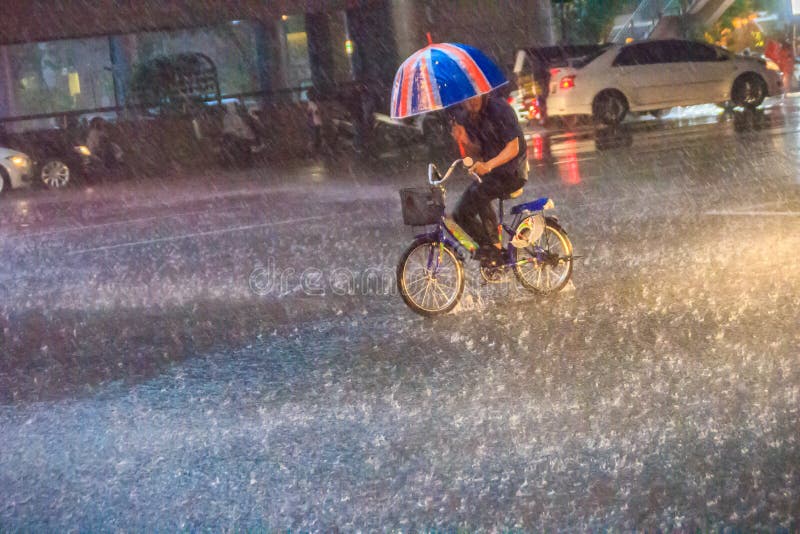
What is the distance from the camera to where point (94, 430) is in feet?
18.8

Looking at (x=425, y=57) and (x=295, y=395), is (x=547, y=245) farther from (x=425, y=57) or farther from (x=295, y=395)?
(x=295, y=395)

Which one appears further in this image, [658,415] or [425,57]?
[425,57]

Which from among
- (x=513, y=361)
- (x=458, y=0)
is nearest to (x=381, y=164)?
(x=458, y=0)

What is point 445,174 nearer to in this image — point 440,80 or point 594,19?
point 440,80

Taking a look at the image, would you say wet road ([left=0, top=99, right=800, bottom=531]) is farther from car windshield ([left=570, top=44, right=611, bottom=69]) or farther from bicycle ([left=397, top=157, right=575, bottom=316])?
car windshield ([left=570, top=44, right=611, bottom=69])

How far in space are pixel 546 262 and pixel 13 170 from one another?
58.8 ft

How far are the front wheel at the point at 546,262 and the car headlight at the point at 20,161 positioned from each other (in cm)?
1780

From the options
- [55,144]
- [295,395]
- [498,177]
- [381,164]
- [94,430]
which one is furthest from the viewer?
[55,144]

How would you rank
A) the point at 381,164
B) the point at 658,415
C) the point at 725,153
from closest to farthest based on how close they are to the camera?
the point at 658,415 → the point at 725,153 → the point at 381,164

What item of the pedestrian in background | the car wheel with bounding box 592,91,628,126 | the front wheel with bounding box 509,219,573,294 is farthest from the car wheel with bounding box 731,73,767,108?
the front wheel with bounding box 509,219,573,294

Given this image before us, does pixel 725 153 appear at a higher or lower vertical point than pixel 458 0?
lower

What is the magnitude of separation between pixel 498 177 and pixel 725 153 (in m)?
10.2

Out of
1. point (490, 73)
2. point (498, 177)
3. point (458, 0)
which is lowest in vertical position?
point (498, 177)

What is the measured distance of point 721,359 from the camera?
20.2 feet
